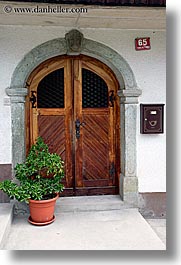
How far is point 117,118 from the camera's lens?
4551 mm

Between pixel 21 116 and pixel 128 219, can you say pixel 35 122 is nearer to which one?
pixel 21 116

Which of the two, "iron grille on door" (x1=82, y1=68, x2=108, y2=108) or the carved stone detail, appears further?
"iron grille on door" (x1=82, y1=68, x2=108, y2=108)

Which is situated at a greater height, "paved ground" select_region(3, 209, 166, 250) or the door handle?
the door handle

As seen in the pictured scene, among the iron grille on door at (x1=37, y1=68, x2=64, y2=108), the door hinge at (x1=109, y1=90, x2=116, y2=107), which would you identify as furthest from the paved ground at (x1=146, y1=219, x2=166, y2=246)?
the iron grille on door at (x1=37, y1=68, x2=64, y2=108)

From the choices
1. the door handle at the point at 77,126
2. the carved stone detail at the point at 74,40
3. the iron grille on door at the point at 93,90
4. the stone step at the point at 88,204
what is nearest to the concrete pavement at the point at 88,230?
the stone step at the point at 88,204

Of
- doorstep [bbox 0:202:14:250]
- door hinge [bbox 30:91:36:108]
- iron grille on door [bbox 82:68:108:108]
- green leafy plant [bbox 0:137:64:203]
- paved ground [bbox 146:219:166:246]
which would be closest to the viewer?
doorstep [bbox 0:202:14:250]

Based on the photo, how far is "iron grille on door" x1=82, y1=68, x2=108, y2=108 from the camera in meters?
4.44

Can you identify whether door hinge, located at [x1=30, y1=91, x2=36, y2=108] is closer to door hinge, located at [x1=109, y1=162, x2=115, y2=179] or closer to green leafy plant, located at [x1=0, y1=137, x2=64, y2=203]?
green leafy plant, located at [x1=0, y1=137, x2=64, y2=203]

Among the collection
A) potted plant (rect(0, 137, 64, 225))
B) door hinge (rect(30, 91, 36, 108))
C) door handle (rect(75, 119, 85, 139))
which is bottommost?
potted plant (rect(0, 137, 64, 225))

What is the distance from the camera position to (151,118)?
14.1ft

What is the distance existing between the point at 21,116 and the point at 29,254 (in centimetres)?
184

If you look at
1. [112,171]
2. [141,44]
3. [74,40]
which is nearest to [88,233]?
[112,171]

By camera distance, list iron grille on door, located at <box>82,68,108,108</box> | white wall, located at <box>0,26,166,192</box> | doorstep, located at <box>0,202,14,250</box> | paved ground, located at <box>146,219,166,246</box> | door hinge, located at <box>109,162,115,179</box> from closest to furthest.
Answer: doorstep, located at <box>0,202,14,250</box>
paved ground, located at <box>146,219,166,246</box>
white wall, located at <box>0,26,166,192</box>
iron grille on door, located at <box>82,68,108,108</box>
door hinge, located at <box>109,162,115,179</box>

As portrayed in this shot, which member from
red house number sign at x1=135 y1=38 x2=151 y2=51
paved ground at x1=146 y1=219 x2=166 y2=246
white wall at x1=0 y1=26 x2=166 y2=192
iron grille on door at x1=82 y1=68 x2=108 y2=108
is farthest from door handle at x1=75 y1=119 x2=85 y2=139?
paved ground at x1=146 y1=219 x2=166 y2=246
